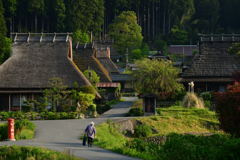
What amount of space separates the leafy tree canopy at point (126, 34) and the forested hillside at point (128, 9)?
3319 mm

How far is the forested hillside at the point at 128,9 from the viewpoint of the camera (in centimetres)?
10462

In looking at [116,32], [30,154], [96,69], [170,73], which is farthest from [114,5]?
[30,154]

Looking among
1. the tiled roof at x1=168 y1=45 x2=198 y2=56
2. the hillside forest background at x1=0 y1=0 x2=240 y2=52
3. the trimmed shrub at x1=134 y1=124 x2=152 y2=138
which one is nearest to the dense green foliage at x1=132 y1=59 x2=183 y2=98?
the trimmed shrub at x1=134 y1=124 x2=152 y2=138

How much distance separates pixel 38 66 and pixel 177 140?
98.8ft

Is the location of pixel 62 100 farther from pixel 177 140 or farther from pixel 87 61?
pixel 177 140

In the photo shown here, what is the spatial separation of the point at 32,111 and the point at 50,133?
14502 millimetres

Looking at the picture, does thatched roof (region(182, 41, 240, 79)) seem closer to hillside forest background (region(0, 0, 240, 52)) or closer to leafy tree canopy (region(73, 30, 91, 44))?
leafy tree canopy (region(73, 30, 91, 44))

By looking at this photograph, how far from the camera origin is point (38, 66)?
54.5m

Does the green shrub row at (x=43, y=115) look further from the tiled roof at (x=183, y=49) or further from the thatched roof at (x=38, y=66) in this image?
the tiled roof at (x=183, y=49)

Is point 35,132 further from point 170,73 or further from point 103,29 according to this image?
point 103,29

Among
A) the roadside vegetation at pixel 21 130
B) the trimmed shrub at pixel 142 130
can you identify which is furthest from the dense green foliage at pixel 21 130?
the trimmed shrub at pixel 142 130

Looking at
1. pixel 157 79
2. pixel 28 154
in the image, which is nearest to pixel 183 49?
pixel 157 79

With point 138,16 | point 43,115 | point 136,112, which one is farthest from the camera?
point 138,16

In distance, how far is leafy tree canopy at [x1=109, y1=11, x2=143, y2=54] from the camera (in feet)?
352
